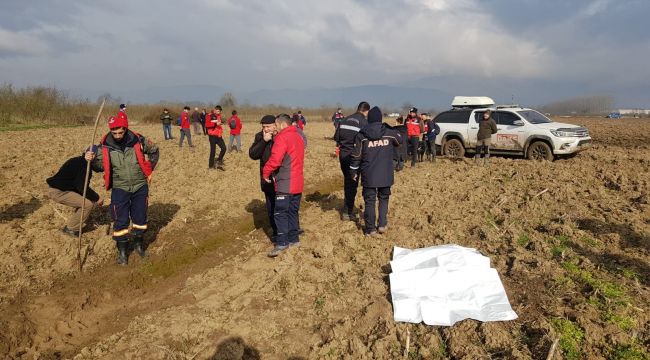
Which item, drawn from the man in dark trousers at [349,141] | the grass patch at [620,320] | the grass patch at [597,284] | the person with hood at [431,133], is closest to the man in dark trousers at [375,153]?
the man in dark trousers at [349,141]

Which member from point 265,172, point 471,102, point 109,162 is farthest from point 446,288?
point 471,102

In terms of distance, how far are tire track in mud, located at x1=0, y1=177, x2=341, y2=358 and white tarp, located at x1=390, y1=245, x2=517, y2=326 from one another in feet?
8.09

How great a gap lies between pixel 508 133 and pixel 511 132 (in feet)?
0.30

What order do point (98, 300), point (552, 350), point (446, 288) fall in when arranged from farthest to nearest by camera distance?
point (98, 300), point (446, 288), point (552, 350)

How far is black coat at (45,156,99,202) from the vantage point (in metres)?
5.98

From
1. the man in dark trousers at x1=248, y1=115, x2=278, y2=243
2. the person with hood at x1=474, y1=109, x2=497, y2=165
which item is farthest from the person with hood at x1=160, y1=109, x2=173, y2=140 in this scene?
the man in dark trousers at x1=248, y1=115, x2=278, y2=243

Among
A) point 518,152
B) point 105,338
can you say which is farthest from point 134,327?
point 518,152

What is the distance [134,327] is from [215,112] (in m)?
8.80

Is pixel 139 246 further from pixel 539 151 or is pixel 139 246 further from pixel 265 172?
pixel 539 151

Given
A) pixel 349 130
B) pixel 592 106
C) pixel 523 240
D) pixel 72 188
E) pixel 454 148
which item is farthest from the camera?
pixel 592 106

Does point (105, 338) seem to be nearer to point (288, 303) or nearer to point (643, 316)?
point (288, 303)

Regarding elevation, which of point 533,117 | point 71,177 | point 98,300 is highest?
point 533,117

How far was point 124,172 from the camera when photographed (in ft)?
17.6

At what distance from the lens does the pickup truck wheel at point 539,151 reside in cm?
1161
